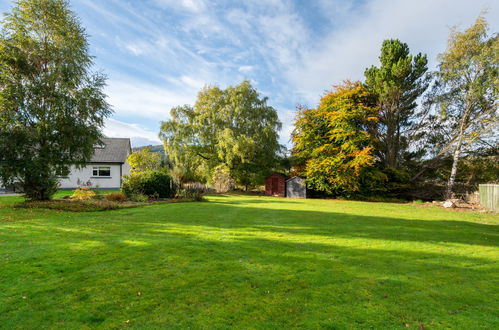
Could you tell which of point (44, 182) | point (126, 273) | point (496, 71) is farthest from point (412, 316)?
point (496, 71)

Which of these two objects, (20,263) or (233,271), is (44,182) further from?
(233,271)

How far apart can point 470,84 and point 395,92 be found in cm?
598

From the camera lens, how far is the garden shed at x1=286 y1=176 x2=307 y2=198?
27625 mm

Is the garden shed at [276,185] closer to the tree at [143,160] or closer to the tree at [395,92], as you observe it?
the tree at [395,92]

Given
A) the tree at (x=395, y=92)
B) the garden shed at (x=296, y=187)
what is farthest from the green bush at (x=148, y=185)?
the tree at (x=395, y=92)

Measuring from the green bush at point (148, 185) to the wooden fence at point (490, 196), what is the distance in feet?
73.7

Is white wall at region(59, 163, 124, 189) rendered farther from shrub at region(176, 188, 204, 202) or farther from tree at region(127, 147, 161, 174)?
shrub at region(176, 188, 204, 202)

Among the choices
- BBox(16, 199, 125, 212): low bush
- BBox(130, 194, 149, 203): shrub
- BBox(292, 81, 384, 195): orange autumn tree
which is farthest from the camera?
BBox(292, 81, 384, 195): orange autumn tree

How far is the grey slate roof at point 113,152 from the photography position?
2827 cm

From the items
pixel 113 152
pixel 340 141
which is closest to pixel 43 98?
pixel 113 152

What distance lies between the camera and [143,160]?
915 inches

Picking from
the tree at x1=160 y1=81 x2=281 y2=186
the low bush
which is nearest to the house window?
the tree at x1=160 y1=81 x2=281 y2=186

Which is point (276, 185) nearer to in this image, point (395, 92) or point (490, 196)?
point (395, 92)

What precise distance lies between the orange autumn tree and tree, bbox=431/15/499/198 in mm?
6528
